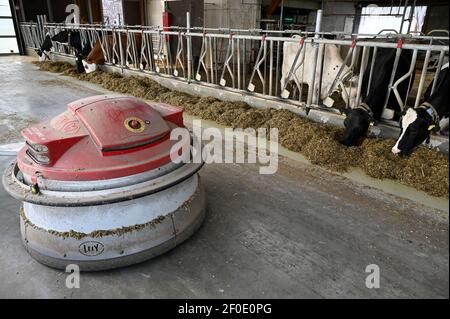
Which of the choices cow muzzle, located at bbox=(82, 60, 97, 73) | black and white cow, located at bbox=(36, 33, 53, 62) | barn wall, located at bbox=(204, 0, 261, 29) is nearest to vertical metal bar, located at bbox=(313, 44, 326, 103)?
barn wall, located at bbox=(204, 0, 261, 29)

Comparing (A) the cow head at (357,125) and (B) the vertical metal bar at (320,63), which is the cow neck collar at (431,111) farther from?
(B) the vertical metal bar at (320,63)

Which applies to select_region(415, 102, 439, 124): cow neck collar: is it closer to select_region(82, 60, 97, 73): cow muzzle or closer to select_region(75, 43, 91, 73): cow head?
select_region(82, 60, 97, 73): cow muzzle

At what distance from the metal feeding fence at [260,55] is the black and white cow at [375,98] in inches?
3.4

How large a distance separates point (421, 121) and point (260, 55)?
2.86m

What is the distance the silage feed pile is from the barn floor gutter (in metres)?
0.12

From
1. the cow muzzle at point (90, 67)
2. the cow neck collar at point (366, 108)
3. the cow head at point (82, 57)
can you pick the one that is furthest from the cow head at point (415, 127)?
the cow head at point (82, 57)

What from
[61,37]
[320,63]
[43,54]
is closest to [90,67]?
[61,37]

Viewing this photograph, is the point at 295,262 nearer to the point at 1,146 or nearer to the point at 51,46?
the point at 1,146

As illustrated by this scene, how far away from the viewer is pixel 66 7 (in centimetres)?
1587

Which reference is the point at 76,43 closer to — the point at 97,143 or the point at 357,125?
the point at 357,125

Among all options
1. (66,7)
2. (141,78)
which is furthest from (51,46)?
(141,78)

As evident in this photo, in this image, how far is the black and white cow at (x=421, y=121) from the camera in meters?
3.17

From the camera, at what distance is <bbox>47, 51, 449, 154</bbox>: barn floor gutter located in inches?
157

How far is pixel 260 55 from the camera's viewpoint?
543 centimetres
